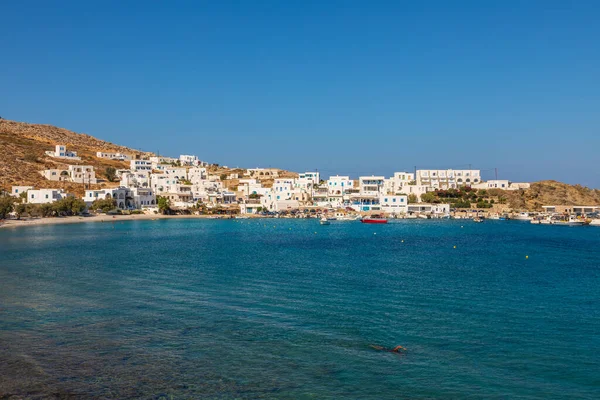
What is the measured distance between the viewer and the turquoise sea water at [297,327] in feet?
45.3

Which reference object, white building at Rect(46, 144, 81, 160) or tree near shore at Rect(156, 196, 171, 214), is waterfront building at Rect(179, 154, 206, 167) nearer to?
white building at Rect(46, 144, 81, 160)

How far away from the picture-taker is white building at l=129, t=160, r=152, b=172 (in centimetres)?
11562

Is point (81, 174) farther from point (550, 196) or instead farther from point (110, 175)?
point (550, 196)

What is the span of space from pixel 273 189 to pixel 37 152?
2046 inches

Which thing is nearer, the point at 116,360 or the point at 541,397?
the point at 541,397

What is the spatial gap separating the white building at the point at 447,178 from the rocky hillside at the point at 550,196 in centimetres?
1147

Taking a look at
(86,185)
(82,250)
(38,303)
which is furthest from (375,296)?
(86,185)

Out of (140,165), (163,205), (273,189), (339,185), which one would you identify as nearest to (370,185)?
(339,185)

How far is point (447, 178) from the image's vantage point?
117500mm

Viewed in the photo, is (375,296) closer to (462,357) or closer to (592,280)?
(462,357)

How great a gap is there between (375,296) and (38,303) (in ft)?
49.1

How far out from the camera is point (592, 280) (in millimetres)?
29359

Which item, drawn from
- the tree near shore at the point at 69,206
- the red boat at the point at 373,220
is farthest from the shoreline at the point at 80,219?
the red boat at the point at 373,220

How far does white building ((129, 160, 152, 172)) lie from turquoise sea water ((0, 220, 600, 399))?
3148 inches
